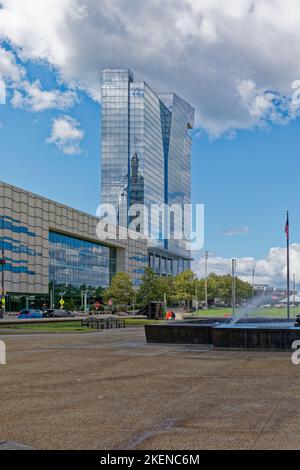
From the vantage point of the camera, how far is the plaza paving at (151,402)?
689 cm

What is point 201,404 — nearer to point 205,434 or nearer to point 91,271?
point 205,434

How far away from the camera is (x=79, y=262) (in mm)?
114375

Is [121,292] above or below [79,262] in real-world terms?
below

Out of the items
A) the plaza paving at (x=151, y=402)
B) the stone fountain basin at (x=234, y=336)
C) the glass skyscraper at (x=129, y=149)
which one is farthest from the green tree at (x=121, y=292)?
the plaza paving at (x=151, y=402)

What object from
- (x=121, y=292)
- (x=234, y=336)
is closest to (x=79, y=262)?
(x=121, y=292)

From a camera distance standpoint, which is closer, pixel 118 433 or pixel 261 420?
pixel 118 433

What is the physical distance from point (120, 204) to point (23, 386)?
18553 cm

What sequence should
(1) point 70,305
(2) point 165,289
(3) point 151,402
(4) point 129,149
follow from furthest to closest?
(4) point 129,149 < (1) point 70,305 < (2) point 165,289 < (3) point 151,402

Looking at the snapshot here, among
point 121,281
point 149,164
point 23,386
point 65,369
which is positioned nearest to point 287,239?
point 65,369

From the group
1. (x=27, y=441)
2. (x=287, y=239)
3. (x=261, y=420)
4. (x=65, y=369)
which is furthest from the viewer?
(x=287, y=239)

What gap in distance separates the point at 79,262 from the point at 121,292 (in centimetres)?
1385

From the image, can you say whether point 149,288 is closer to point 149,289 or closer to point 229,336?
point 149,289

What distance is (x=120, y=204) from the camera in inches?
7721

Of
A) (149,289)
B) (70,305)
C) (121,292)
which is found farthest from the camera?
(121,292)
